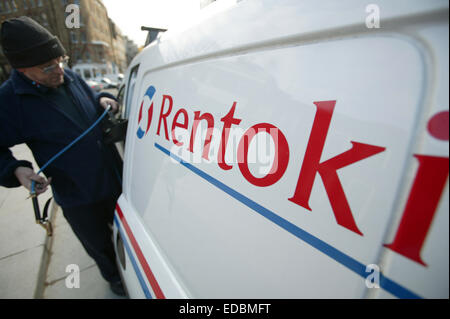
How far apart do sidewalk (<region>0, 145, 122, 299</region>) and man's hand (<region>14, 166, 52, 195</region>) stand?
36.5 inches

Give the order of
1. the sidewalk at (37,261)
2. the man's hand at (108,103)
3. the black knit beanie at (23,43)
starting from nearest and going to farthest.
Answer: the black knit beanie at (23,43)
the man's hand at (108,103)
the sidewalk at (37,261)

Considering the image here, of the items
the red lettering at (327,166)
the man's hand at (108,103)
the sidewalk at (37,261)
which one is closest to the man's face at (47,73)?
the man's hand at (108,103)

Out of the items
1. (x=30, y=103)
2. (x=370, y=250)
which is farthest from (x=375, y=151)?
(x=30, y=103)

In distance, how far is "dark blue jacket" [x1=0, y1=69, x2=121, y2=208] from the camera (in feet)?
4.41

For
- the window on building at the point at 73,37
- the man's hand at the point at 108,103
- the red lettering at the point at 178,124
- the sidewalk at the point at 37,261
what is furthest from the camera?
the window on building at the point at 73,37

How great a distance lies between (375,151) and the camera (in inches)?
14.6

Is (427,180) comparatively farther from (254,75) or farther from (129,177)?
(129,177)

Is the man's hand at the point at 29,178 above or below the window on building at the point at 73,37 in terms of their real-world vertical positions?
below

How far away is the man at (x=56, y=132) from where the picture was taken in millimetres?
1300

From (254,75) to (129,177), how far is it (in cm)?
102

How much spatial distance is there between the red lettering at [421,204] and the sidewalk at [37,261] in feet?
7.86

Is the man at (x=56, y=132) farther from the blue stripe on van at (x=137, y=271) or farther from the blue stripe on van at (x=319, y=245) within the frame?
the blue stripe on van at (x=319, y=245)

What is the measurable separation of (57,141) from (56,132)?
7cm

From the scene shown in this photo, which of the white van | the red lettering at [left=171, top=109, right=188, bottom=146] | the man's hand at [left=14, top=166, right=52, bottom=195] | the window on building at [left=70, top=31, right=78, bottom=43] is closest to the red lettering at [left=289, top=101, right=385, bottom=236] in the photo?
the white van
